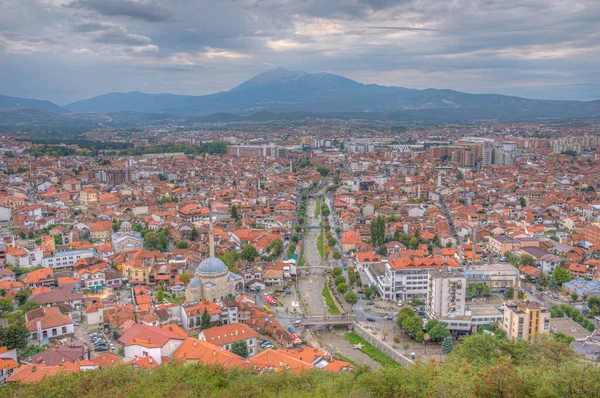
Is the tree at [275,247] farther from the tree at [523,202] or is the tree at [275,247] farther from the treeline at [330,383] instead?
the tree at [523,202]

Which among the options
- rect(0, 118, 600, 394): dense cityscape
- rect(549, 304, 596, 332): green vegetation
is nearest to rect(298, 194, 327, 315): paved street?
rect(0, 118, 600, 394): dense cityscape

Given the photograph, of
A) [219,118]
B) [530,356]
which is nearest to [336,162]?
[530,356]

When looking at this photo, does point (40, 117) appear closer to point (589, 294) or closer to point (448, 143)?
point (448, 143)

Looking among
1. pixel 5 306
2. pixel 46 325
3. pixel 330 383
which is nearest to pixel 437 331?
pixel 330 383

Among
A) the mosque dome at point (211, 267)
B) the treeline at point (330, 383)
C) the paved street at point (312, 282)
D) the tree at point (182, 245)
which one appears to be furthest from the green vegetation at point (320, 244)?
the treeline at point (330, 383)

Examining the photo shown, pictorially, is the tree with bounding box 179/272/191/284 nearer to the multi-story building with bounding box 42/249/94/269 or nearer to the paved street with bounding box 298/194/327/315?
the paved street with bounding box 298/194/327/315

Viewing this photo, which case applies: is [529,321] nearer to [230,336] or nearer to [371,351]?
[371,351]
